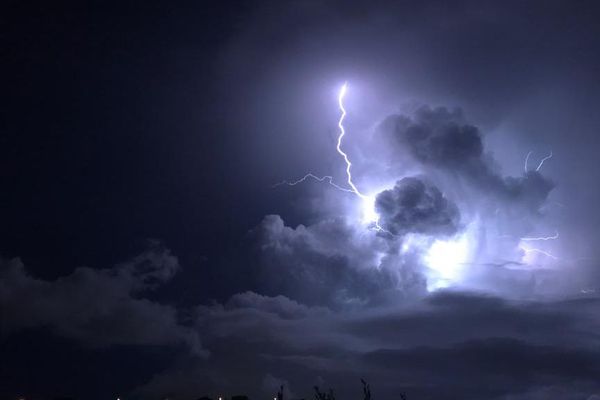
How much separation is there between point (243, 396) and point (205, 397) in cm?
472

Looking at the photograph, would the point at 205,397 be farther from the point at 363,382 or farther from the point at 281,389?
the point at 363,382

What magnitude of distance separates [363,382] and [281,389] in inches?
357

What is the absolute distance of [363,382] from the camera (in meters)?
76.8

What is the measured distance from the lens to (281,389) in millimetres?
76750

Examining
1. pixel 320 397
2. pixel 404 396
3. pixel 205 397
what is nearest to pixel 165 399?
pixel 205 397

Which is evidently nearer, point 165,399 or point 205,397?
point 165,399

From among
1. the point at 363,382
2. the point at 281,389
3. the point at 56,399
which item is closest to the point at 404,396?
the point at 363,382

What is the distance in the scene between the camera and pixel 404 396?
3049 inches

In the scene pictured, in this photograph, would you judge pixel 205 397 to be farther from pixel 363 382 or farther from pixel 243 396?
pixel 363 382

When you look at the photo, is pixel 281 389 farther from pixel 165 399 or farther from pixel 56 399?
pixel 56 399

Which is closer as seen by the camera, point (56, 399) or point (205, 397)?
point (56, 399)

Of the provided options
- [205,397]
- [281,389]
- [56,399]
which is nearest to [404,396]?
[281,389]

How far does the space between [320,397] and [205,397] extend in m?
13.5

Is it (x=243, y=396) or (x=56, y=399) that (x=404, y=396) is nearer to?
(x=243, y=396)
